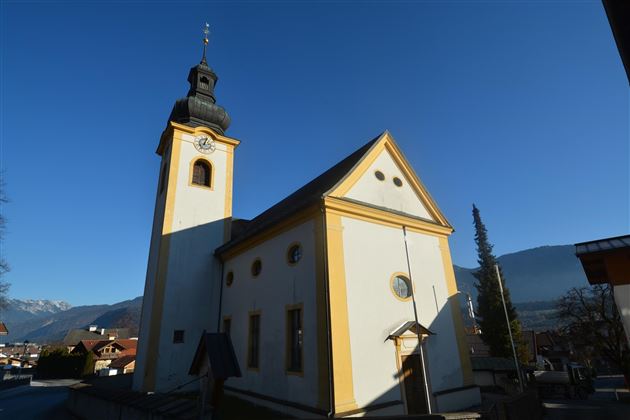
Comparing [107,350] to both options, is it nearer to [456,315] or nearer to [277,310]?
[277,310]

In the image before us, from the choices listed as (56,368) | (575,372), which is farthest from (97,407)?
(56,368)

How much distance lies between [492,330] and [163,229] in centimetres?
3448

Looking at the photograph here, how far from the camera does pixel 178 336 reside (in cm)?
1758

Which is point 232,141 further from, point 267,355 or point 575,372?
point 575,372

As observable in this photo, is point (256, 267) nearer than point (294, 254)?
No

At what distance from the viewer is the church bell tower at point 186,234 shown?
672 inches

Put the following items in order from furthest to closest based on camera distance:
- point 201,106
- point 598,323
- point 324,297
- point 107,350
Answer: point 107,350 → point 598,323 → point 201,106 → point 324,297

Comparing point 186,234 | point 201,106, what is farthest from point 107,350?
point 201,106

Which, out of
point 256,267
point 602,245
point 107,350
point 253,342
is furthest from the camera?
point 107,350

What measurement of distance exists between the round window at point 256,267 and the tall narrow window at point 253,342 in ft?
5.90

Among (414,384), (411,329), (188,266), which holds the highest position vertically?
(188,266)

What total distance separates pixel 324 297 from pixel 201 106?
1573cm

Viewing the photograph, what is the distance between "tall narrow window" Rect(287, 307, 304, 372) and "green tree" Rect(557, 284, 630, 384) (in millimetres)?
22979

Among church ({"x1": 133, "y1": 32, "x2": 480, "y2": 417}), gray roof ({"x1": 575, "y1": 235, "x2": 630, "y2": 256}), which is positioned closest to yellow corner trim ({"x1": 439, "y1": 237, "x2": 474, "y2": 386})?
church ({"x1": 133, "y1": 32, "x2": 480, "y2": 417})
